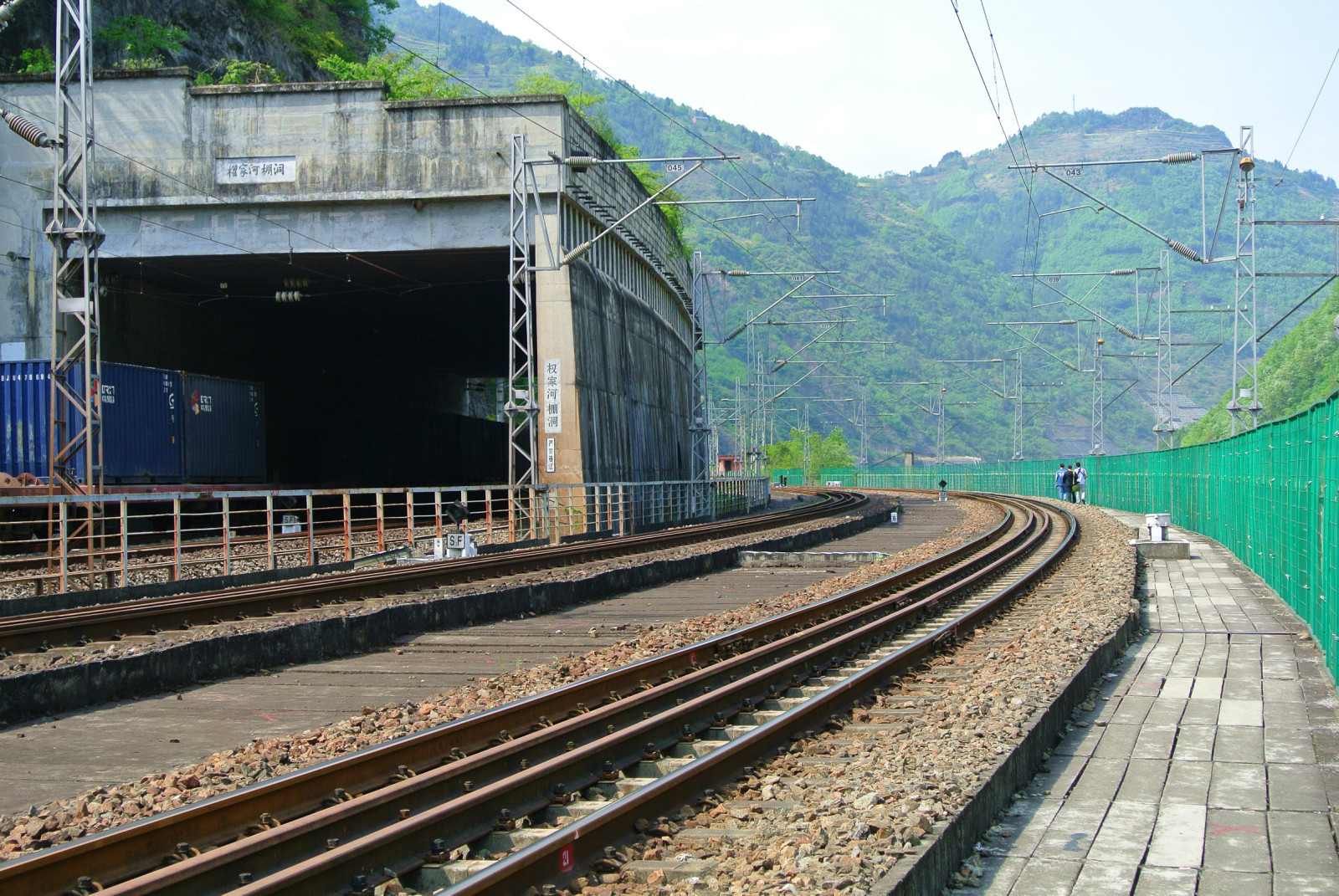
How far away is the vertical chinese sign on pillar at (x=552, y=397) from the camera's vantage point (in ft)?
102

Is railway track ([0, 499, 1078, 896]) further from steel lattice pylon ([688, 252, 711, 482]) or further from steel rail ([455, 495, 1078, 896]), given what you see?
steel lattice pylon ([688, 252, 711, 482])

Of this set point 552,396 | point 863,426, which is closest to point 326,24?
point 552,396

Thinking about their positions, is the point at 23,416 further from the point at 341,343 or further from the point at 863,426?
the point at 863,426

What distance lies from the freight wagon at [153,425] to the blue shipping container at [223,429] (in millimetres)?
23

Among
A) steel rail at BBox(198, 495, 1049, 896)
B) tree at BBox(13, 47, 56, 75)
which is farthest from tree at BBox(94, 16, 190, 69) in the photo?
steel rail at BBox(198, 495, 1049, 896)

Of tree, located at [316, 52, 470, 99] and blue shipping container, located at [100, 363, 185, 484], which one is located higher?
tree, located at [316, 52, 470, 99]

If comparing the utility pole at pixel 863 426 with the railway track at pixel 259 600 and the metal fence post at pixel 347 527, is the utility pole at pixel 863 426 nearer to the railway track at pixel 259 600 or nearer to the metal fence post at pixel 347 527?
the railway track at pixel 259 600

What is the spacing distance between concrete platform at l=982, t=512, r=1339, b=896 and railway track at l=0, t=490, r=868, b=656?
835cm

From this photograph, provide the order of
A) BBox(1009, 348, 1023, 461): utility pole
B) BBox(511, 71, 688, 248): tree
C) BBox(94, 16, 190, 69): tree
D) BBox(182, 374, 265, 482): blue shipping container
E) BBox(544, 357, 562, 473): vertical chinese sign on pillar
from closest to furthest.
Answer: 1. BBox(544, 357, 562, 473): vertical chinese sign on pillar
2. BBox(182, 374, 265, 482): blue shipping container
3. BBox(94, 16, 190, 69): tree
4. BBox(511, 71, 688, 248): tree
5. BBox(1009, 348, 1023, 461): utility pole

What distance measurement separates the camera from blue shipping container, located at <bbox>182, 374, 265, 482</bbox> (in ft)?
105

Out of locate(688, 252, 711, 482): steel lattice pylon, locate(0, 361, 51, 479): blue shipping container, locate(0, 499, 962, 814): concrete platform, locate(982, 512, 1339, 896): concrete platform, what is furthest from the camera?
locate(688, 252, 711, 482): steel lattice pylon

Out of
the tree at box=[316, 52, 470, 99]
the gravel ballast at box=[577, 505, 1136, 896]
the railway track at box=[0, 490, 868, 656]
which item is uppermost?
the tree at box=[316, 52, 470, 99]

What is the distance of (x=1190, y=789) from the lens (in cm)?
640

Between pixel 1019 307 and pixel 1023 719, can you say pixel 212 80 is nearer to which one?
pixel 1023 719
